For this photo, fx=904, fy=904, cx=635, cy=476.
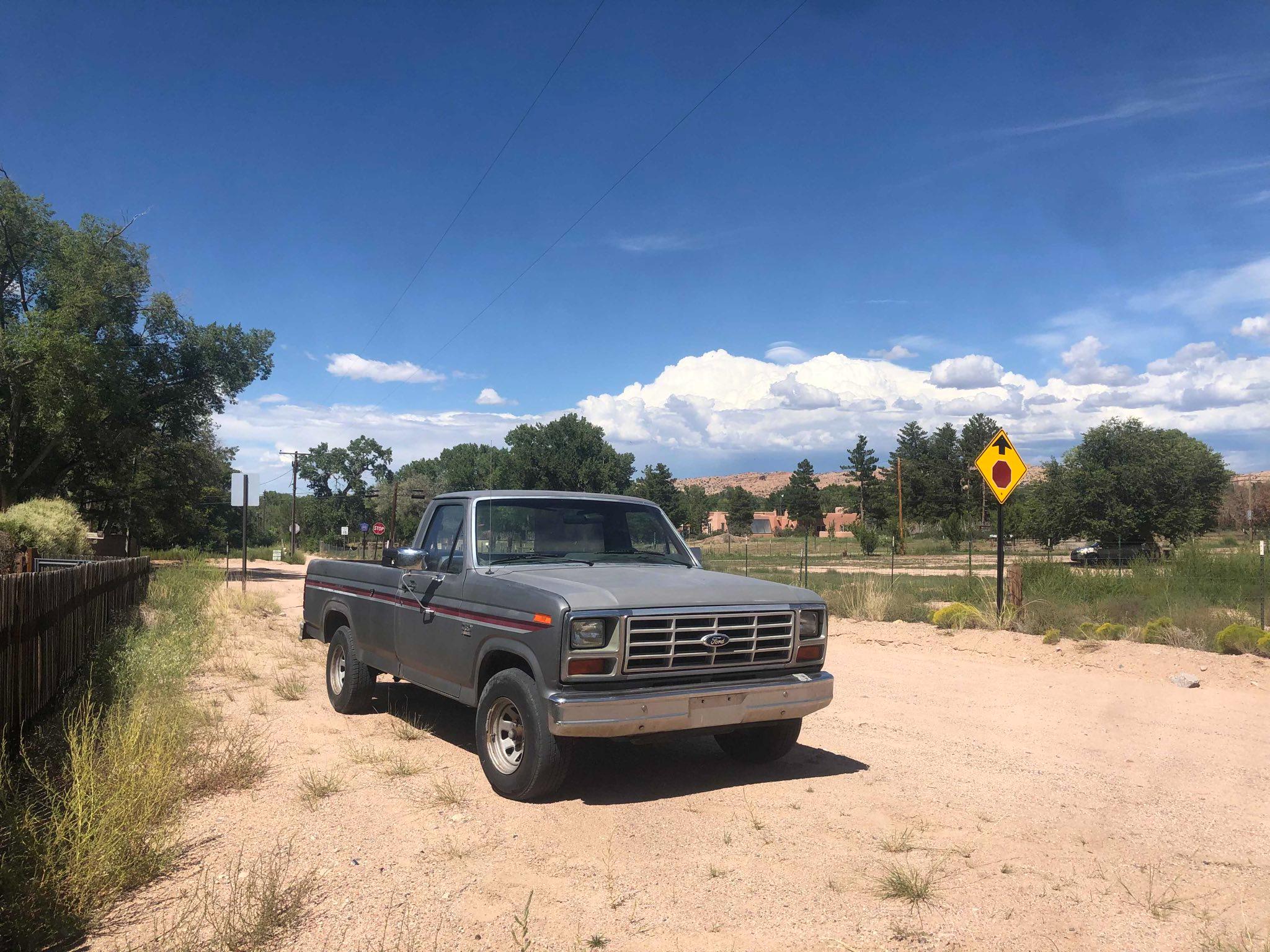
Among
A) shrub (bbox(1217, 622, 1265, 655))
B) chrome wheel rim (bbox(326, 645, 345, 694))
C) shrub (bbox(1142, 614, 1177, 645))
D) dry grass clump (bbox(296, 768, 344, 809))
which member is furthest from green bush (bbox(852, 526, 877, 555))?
dry grass clump (bbox(296, 768, 344, 809))

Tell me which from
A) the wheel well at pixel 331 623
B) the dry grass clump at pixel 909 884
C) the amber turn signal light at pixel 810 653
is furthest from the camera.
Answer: the wheel well at pixel 331 623

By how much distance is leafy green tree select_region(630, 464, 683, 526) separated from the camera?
93625mm

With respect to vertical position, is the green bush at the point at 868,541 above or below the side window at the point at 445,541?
below

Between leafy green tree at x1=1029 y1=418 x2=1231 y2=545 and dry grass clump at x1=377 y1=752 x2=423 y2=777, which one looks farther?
leafy green tree at x1=1029 y1=418 x2=1231 y2=545

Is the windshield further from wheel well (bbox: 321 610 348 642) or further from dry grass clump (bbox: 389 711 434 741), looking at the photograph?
wheel well (bbox: 321 610 348 642)

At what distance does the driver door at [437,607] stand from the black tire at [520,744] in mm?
540

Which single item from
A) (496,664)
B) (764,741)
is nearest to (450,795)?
(496,664)

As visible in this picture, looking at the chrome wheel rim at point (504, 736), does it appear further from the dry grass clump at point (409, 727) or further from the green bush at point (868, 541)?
the green bush at point (868, 541)

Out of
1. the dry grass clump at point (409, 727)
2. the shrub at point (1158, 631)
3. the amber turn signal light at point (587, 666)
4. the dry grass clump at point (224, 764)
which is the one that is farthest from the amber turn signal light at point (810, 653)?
the shrub at point (1158, 631)

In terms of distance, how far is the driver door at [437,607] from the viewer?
6.42m

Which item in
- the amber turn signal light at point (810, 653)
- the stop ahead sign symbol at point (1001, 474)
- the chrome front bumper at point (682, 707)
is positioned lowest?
the chrome front bumper at point (682, 707)

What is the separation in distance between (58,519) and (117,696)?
10.8m

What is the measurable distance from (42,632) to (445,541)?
3.18 metres

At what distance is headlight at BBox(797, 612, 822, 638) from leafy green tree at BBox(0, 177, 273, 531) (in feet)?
86.9
